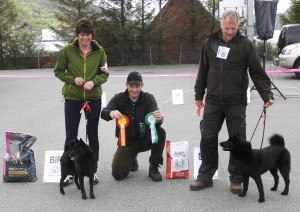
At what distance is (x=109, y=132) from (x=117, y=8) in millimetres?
20785

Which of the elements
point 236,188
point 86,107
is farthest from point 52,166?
point 236,188

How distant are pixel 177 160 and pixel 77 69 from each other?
153 cm

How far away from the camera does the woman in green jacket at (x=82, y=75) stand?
4180mm

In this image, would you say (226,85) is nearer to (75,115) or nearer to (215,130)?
(215,130)

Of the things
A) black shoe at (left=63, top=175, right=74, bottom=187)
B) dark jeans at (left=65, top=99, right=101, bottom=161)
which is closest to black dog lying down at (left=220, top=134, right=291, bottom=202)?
dark jeans at (left=65, top=99, right=101, bottom=161)

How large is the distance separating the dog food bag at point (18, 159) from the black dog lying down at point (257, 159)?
2.20 metres

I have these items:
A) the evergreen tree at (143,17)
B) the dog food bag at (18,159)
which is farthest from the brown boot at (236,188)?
the evergreen tree at (143,17)

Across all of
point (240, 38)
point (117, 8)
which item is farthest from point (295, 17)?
point (240, 38)

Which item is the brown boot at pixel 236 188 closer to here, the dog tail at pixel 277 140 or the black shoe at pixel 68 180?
the dog tail at pixel 277 140

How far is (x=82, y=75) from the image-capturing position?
14.0 feet

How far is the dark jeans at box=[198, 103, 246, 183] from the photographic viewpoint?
4.07 m

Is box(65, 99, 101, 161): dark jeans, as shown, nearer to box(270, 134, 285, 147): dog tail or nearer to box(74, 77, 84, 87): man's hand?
box(74, 77, 84, 87): man's hand

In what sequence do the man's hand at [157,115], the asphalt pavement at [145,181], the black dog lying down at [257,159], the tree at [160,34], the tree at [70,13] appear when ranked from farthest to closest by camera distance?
the tree at [160,34], the tree at [70,13], the man's hand at [157,115], the asphalt pavement at [145,181], the black dog lying down at [257,159]

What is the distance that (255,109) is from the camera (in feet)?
29.0
